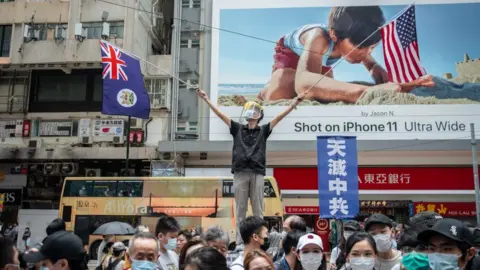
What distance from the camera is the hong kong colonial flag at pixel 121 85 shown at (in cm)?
1579

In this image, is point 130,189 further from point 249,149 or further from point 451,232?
point 451,232

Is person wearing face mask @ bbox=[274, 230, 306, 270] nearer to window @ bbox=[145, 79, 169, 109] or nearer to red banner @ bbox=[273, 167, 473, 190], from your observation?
red banner @ bbox=[273, 167, 473, 190]

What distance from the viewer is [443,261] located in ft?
10.3

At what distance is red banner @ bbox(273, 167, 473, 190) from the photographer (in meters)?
20.4

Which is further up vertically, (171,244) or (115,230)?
(171,244)

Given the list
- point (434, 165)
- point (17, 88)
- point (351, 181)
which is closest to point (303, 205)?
point (434, 165)

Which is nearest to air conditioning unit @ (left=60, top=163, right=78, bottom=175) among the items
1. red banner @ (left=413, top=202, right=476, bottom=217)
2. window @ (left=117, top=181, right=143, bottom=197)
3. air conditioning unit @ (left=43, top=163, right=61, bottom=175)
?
air conditioning unit @ (left=43, top=163, right=61, bottom=175)

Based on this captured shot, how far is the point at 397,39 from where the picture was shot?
9891 mm

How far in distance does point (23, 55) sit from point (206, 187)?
1150 cm

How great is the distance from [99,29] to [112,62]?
22.5 ft

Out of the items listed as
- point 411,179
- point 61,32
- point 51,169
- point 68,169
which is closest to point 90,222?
point 68,169

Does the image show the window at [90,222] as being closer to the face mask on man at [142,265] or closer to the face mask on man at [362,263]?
the face mask on man at [142,265]

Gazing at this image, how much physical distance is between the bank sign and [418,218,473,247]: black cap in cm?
2230

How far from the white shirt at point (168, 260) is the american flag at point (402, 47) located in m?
7.01
